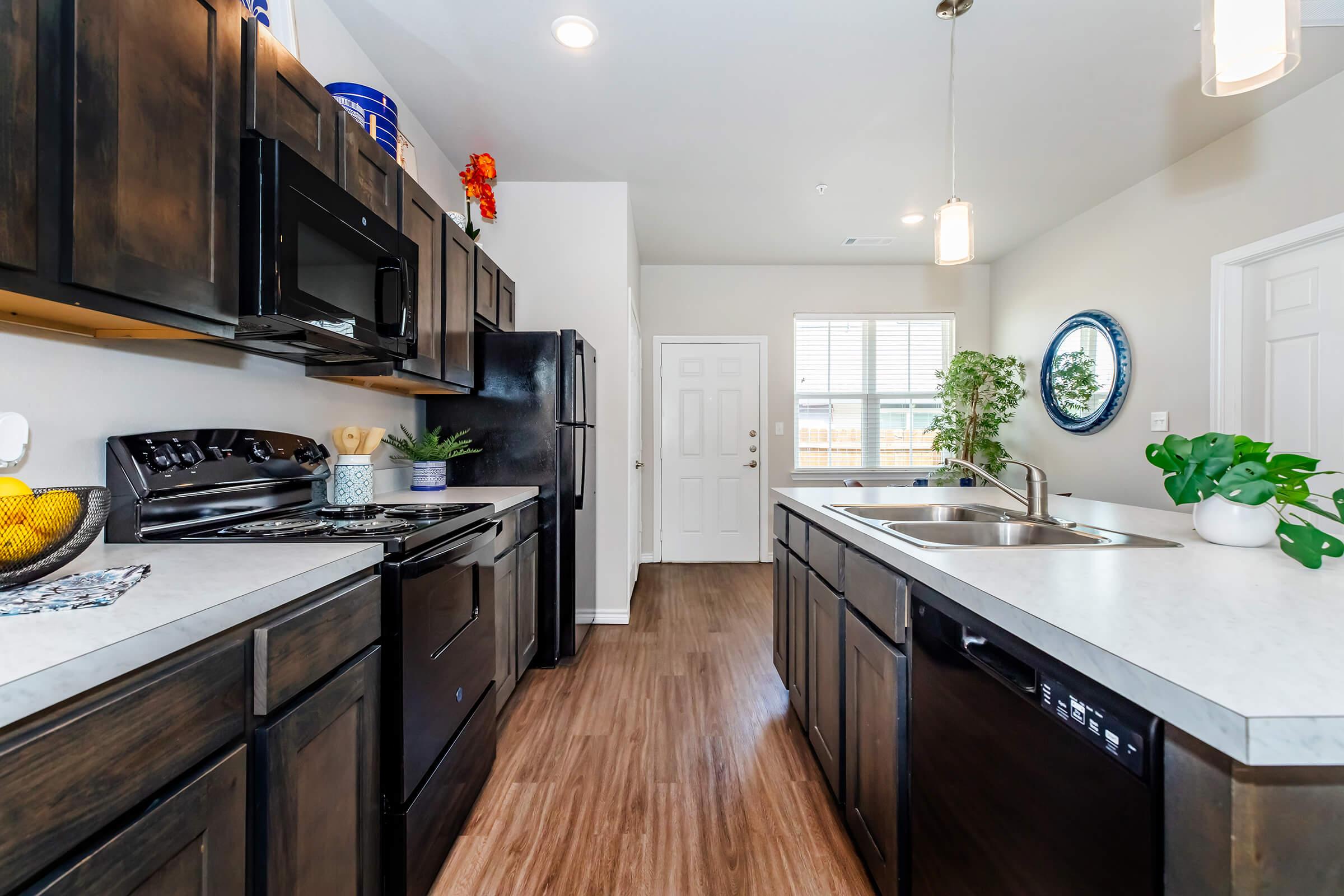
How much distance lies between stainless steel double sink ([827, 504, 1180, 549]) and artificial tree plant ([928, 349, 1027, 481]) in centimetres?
301

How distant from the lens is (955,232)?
2051 millimetres

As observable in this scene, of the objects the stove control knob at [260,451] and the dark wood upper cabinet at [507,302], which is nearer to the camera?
the stove control knob at [260,451]

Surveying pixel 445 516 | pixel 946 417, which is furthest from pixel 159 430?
pixel 946 417

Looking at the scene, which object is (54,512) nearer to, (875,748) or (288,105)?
(288,105)

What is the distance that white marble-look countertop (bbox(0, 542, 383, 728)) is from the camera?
550 mm

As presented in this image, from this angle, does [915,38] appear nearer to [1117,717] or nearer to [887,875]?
[1117,717]

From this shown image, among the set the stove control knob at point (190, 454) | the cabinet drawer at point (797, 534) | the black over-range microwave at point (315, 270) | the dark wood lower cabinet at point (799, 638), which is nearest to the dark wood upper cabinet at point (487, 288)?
the black over-range microwave at point (315, 270)

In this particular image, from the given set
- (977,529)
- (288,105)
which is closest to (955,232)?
(977,529)

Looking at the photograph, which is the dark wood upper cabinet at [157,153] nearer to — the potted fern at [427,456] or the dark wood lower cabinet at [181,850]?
the dark wood lower cabinet at [181,850]

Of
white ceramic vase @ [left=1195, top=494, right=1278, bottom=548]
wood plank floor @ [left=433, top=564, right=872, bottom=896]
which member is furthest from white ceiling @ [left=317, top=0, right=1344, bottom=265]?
wood plank floor @ [left=433, top=564, right=872, bottom=896]

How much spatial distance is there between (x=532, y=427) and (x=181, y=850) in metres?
2.10

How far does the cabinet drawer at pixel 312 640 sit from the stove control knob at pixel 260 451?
72 cm

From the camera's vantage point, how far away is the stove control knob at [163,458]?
128cm

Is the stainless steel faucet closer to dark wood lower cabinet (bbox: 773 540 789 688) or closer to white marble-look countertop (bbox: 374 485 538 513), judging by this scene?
dark wood lower cabinet (bbox: 773 540 789 688)
